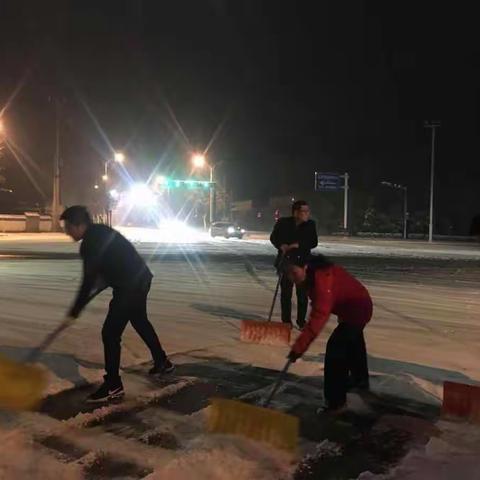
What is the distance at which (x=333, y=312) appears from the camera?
218 inches

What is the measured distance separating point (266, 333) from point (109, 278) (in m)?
2.81

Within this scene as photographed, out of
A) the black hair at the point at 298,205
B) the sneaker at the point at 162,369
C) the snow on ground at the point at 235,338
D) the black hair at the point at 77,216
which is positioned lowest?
the snow on ground at the point at 235,338

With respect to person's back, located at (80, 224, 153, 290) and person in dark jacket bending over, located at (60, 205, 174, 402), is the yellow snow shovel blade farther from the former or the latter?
person's back, located at (80, 224, 153, 290)

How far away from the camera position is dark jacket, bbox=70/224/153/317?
18.7 ft

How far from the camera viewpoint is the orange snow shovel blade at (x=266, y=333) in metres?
7.95

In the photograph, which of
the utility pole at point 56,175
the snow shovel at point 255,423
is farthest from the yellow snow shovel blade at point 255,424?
the utility pole at point 56,175

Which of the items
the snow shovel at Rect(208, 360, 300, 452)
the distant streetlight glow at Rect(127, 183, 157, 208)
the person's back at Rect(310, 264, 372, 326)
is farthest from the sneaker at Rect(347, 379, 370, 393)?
the distant streetlight glow at Rect(127, 183, 157, 208)

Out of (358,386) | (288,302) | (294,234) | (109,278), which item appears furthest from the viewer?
(288,302)

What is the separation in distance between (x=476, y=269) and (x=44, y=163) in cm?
6915

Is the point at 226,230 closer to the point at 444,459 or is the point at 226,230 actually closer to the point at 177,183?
the point at 177,183

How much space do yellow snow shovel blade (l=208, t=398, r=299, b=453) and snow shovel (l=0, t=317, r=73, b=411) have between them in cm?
158

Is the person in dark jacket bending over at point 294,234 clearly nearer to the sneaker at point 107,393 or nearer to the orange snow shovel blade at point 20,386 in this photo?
the sneaker at point 107,393

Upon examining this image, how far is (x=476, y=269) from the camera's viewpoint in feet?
78.5

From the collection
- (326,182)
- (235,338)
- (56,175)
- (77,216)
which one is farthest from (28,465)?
(326,182)
